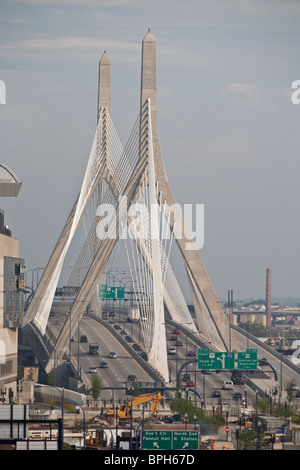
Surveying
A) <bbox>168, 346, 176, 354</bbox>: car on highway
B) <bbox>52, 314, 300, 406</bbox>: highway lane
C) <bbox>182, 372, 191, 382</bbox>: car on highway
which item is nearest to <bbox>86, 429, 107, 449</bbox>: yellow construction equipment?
<bbox>52, 314, 300, 406</bbox>: highway lane

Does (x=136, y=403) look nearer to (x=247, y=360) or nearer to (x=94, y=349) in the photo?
(x=247, y=360)

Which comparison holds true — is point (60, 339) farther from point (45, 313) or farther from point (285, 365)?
point (285, 365)

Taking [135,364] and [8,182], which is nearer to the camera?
[8,182]

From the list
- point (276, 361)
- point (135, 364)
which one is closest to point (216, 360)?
point (135, 364)

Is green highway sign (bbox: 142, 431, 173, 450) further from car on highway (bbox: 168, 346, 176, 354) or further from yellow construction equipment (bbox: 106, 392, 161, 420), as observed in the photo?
car on highway (bbox: 168, 346, 176, 354)

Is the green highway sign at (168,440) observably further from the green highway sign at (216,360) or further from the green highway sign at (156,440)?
the green highway sign at (216,360)

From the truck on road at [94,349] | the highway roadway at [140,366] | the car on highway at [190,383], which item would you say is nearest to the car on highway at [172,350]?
the highway roadway at [140,366]
